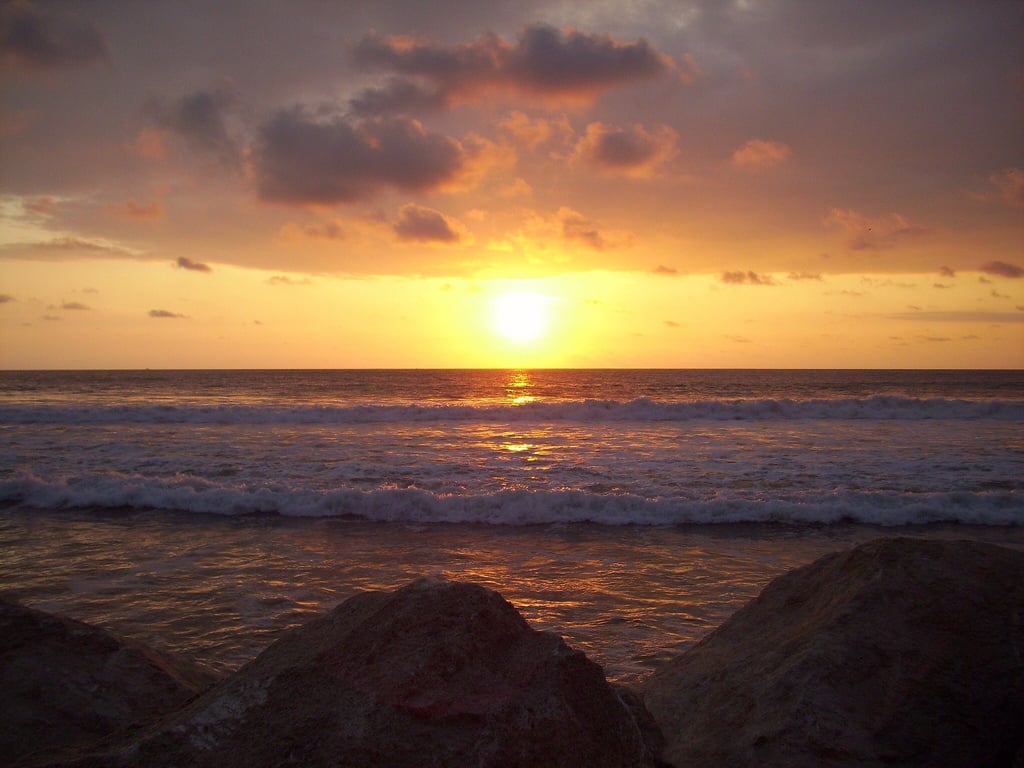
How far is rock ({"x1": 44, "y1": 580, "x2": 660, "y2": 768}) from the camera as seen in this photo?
2.11 m

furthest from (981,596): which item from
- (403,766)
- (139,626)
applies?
(139,626)

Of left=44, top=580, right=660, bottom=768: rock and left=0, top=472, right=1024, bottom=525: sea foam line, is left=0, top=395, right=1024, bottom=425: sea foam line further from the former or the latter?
left=44, top=580, right=660, bottom=768: rock

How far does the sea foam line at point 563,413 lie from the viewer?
83.4ft

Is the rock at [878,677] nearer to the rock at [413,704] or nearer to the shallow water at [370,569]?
the rock at [413,704]

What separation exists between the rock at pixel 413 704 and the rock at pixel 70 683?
866 millimetres

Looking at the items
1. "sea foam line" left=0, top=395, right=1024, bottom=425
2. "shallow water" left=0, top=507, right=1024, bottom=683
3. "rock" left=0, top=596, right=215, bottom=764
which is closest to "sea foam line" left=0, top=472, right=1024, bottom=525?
"shallow water" left=0, top=507, right=1024, bottom=683

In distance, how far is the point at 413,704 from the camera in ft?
7.31

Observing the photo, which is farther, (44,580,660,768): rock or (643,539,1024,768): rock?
(643,539,1024,768): rock

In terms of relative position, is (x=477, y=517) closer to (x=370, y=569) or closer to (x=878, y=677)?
(x=370, y=569)

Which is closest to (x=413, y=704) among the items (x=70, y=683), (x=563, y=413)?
(x=70, y=683)

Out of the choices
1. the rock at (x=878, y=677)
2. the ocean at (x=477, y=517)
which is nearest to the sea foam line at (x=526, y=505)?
the ocean at (x=477, y=517)

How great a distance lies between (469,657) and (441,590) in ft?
1.17

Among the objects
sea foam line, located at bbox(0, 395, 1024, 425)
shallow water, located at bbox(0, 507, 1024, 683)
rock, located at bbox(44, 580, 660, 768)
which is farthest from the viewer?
sea foam line, located at bbox(0, 395, 1024, 425)

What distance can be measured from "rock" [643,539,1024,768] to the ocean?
4.98ft
